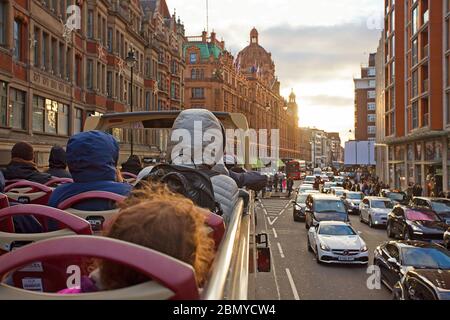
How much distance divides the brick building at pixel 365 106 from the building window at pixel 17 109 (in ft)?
352

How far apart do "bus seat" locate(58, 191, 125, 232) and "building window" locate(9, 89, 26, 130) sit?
61.8 ft

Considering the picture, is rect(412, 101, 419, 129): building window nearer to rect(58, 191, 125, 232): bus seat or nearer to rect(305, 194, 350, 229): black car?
rect(305, 194, 350, 229): black car

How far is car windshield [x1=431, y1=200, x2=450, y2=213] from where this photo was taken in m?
21.8

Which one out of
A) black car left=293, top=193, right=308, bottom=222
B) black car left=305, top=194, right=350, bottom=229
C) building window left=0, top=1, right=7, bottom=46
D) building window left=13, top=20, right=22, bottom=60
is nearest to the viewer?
building window left=0, top=1, right=7, bottom=46

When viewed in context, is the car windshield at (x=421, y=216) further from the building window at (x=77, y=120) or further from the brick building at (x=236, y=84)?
the brick building at (x=236, y=84)

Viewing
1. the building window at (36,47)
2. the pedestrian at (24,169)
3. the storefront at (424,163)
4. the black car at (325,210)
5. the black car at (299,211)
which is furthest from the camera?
the storefront at (424,163)

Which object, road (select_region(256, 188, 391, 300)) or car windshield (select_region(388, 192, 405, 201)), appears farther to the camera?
car windshield (select_region(388, 192, 405, 201))

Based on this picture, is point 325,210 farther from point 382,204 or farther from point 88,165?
point 88,165

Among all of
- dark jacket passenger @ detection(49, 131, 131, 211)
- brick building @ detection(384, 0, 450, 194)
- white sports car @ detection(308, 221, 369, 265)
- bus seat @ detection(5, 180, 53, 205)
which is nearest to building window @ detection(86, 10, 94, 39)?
white sports car @ detection(308, 221, 369, 265)

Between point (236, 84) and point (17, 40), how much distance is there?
3072 inches

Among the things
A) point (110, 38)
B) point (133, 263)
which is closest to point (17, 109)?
point (110, 38)

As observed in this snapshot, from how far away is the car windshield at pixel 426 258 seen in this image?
441 inches

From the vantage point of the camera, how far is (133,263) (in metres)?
1.30

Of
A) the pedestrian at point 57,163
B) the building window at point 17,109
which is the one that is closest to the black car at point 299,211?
the building window at point 17,109
